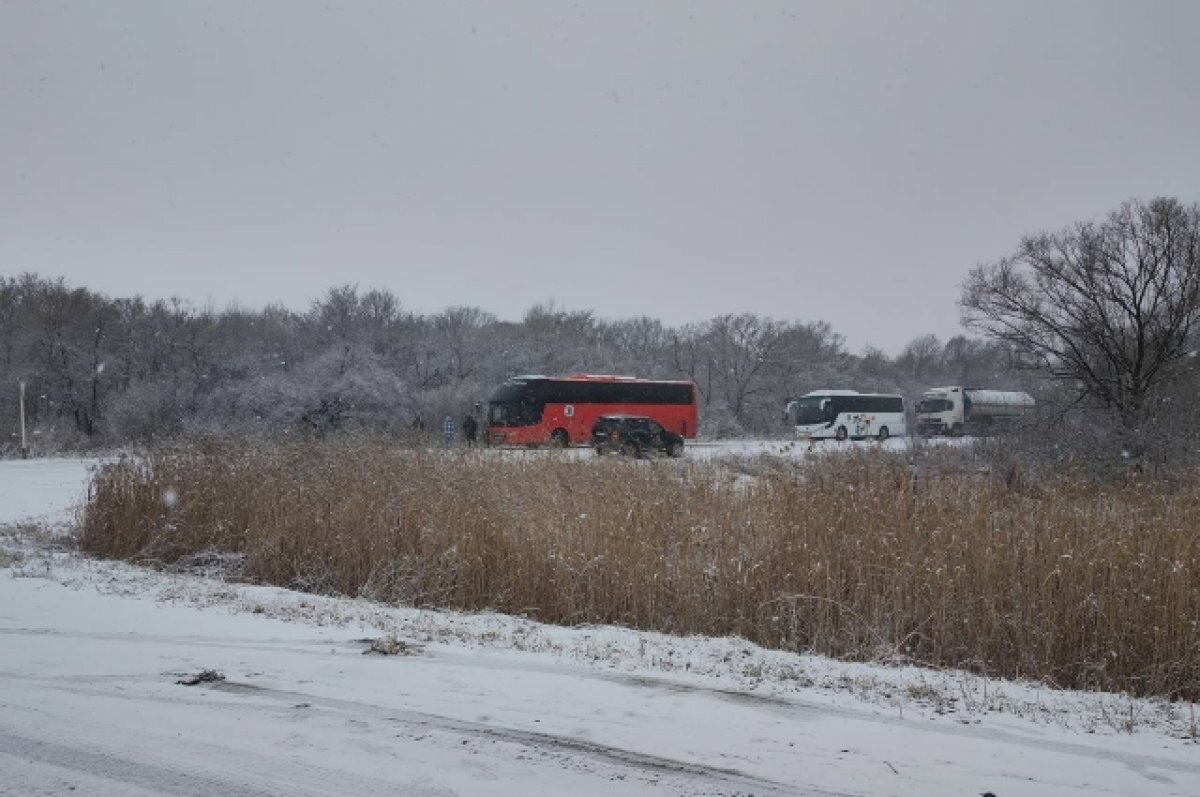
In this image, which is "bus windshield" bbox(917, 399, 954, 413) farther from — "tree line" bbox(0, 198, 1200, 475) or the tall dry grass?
the tall dry grass

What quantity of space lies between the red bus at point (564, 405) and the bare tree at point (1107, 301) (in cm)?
1686

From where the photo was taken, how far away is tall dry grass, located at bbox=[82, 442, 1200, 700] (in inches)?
226

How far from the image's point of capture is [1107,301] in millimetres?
19984

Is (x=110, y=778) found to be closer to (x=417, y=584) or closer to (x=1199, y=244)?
(x=417, y=584)

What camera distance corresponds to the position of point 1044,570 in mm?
6188

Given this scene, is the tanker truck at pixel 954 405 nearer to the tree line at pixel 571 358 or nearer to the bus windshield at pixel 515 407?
the tree line at pixel 571 358

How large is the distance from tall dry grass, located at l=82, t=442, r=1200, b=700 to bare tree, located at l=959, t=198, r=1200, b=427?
11377mm

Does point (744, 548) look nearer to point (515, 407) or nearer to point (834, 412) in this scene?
point (515, 407)

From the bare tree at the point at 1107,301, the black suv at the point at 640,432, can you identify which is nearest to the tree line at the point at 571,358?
the bare tree at the point at 1107,301

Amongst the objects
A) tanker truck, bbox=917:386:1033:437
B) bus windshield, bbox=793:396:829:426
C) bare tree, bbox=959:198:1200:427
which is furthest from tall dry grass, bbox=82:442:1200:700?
tanker truck, bbox=917:386:1033:437

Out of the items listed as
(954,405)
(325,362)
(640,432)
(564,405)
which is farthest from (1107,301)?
(325,362)

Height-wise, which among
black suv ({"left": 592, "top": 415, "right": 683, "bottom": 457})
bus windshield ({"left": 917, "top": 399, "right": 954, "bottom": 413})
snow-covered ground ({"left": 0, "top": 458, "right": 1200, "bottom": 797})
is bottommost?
snow-covered ground ({"left": 0, "top": 458, "right": 1200, "bottom": 797})

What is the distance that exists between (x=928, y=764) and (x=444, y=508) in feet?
19.7

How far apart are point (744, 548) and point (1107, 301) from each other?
17.6m
